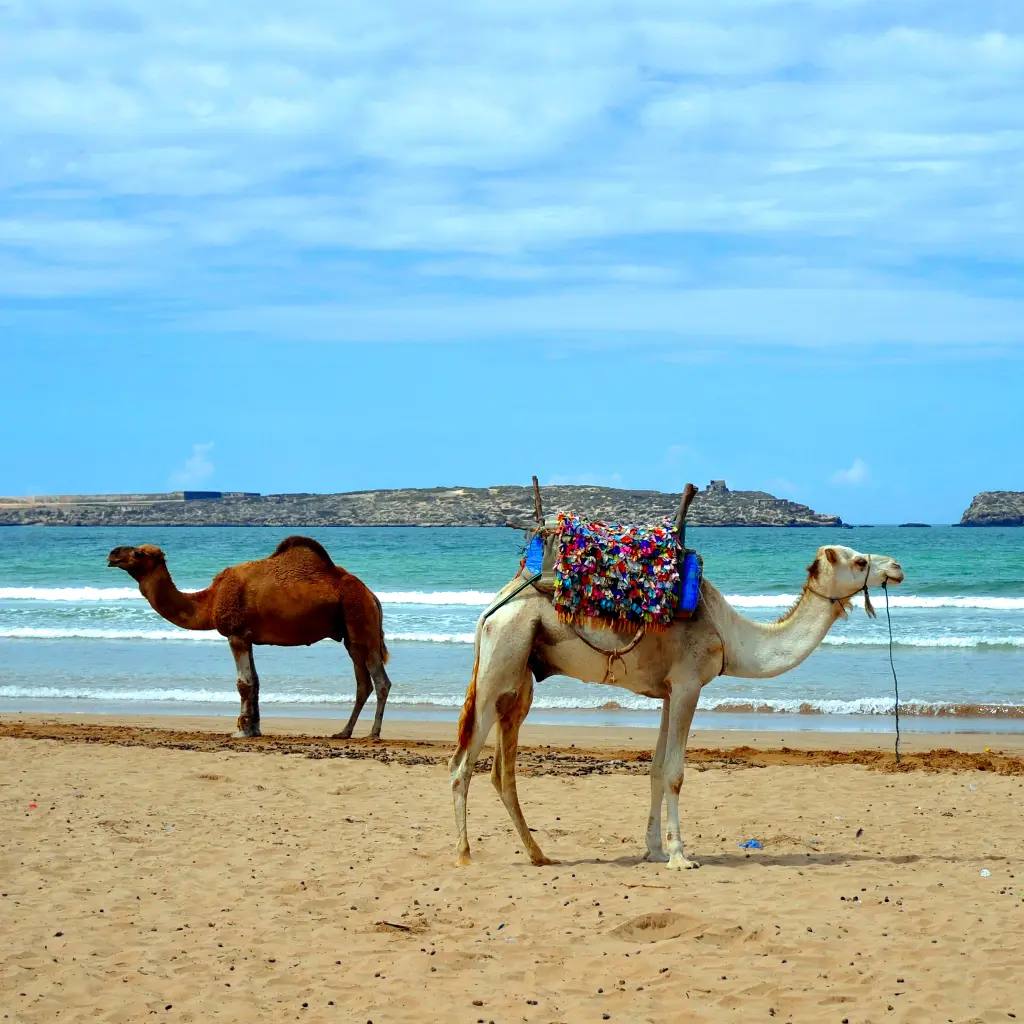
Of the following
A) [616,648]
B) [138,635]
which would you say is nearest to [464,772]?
[616,648]

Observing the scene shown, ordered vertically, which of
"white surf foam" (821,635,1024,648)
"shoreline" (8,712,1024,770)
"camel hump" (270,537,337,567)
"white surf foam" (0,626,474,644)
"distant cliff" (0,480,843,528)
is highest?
"distant cliff" (0,480,843,528)

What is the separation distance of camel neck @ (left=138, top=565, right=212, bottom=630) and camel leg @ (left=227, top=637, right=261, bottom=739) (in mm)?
605

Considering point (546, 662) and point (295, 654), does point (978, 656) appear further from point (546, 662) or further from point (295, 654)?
point (546, 662)

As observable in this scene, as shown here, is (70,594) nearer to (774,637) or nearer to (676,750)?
(676,750)

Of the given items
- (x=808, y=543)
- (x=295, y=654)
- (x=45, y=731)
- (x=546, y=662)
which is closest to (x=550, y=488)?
(x=808, y=543)

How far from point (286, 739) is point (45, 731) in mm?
2724

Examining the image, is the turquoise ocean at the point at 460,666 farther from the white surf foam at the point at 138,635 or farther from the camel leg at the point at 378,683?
the camel leg at the point at 378,683

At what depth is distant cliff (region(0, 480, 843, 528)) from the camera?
309ft

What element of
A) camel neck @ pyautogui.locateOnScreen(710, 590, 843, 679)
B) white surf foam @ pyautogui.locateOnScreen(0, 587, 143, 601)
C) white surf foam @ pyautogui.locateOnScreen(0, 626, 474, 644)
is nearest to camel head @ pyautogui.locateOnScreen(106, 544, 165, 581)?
camel neck @ pyautogui.locateOnScreen(710, 590, 843, 679)

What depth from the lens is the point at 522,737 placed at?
15047 mm

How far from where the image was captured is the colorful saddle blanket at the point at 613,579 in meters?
7.81

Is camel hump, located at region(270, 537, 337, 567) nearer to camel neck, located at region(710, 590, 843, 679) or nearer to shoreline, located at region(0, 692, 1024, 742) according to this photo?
shoreline, located at region(0, 692, 1024, 742)

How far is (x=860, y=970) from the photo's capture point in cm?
596

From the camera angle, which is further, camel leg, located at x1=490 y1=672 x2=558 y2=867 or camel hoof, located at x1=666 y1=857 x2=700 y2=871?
camel leg, located at x1=490 y1=672 x2=558 y2=867
